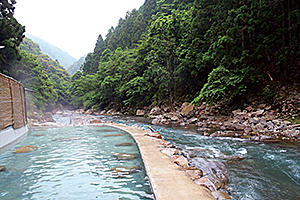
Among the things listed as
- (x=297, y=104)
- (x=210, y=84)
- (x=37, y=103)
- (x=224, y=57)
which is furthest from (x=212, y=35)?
(x=37, y=103)

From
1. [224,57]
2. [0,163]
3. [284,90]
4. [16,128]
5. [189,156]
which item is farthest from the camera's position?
[224,57]

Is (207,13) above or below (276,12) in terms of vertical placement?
above

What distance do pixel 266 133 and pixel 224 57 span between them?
6031 mm

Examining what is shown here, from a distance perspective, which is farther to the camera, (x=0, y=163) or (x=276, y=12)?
(x=276, y=12)

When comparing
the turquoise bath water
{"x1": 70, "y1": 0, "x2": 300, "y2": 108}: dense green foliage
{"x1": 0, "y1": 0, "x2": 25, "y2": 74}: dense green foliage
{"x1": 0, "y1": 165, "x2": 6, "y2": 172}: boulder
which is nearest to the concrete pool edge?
the turquoise bath water

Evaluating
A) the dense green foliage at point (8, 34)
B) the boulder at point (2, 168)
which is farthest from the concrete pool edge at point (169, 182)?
the dense green foliage at point (8, 34)

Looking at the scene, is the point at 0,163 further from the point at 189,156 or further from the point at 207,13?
the point at 207,13

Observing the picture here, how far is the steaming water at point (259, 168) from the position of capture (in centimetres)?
362

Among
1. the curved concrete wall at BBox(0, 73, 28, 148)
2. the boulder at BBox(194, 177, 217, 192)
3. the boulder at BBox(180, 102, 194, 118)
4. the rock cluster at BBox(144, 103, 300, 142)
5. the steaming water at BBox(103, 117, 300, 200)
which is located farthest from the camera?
the boulder at BBox(180, 102, 194, 118)

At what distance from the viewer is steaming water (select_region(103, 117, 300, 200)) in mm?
3621

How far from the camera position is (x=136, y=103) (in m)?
29.7

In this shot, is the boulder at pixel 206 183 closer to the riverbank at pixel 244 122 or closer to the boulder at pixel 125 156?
the boulder at pixel 125 156

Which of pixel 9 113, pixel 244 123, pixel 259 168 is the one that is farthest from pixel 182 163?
pixel 244 123

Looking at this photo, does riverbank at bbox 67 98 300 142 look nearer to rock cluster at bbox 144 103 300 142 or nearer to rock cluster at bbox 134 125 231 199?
rock cluster at bbox 144 103 300 142
